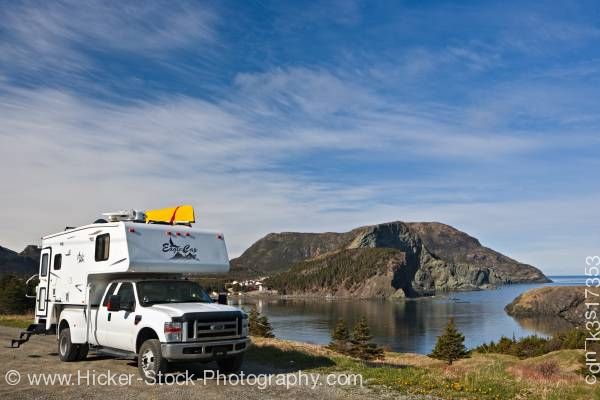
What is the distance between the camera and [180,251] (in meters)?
15.1

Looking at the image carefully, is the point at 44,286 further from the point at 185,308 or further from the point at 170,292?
the point at 185,308

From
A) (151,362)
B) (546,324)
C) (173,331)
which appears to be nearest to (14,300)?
(151,362)

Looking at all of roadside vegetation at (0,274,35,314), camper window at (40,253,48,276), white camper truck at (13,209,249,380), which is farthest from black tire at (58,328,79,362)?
roadside vegetation at (0,274,35,314)

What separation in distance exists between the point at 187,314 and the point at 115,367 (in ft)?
12.4

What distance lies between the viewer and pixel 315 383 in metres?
12.7

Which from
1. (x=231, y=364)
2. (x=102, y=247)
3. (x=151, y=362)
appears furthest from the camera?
(x=102, y=247)

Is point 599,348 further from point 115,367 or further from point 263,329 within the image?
point 263,329

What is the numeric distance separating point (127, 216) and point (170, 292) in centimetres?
291

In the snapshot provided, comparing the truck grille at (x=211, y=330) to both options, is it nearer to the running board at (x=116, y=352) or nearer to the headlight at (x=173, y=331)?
the headlight at (x=173, y=331)

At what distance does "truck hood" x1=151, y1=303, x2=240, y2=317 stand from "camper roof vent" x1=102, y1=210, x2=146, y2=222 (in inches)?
124

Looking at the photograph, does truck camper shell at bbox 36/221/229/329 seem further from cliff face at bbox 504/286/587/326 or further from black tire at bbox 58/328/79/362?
cliff face at bbox 504/286/587/326

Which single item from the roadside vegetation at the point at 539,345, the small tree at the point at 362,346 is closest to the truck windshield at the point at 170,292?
the small tree at the point at 362,346

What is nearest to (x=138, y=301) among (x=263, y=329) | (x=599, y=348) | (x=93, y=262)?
(x=93, y=262)

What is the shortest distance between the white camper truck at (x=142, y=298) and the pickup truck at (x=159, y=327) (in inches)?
0.9
